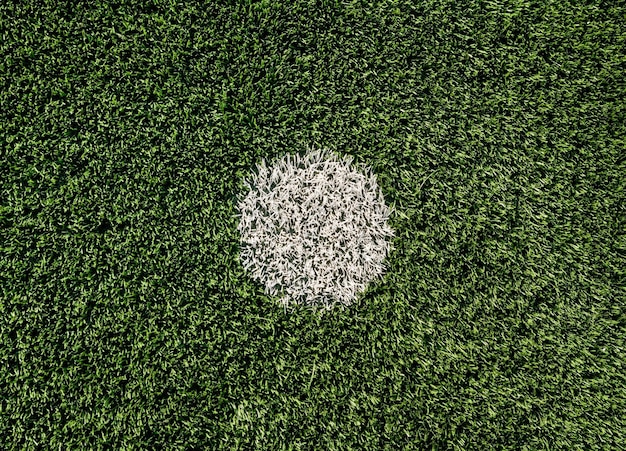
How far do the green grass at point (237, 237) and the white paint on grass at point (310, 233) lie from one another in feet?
0.26

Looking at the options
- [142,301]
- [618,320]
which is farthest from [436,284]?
[142,301]

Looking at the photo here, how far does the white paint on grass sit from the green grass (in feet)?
0.26

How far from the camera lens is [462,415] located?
1.95m

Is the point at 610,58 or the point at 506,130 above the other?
the point at 610,58

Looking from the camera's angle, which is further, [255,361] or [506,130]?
[506,130]

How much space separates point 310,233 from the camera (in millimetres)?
1915

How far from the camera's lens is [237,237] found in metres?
1.92

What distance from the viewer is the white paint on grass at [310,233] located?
6.25 feet

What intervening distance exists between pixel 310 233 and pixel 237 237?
0.33m

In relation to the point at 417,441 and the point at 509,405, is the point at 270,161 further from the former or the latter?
the point at 509,405

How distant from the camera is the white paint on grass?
1906 mm

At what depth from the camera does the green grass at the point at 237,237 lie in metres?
1.87

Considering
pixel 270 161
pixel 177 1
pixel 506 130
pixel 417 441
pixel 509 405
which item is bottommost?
pixel 417 441

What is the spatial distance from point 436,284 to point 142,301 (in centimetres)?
135
